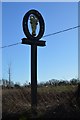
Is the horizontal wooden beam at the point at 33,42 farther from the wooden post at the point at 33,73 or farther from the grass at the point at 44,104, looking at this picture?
the grass at the point at 44,104

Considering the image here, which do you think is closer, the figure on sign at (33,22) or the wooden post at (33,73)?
the wooden post at (33,73)

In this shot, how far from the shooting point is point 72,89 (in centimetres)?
1827

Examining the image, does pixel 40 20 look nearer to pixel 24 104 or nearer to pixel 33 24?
pixel 33 24

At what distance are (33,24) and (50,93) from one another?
3587 millimetres

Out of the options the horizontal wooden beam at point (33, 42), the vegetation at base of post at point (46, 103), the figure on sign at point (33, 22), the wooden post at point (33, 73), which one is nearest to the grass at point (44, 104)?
the vegetation at base of post at point (46, 103)

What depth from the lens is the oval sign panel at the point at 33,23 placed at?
17438mm

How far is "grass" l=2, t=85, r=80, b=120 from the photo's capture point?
15052 mm

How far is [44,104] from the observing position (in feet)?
57.4

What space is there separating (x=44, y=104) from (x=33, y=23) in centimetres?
348

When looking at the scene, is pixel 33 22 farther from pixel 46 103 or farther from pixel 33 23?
pixel 46 103

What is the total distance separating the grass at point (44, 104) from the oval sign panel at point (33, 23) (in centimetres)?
280

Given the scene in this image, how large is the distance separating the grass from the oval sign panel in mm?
2802

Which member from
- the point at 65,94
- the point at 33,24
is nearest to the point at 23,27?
the point at 33,24

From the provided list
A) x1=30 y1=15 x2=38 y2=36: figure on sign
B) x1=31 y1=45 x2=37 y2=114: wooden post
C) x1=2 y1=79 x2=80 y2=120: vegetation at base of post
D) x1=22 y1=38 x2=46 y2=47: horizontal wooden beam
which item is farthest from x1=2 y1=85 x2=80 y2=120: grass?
x1=30 y1=15 x2=38 y2=36: figure on sign
